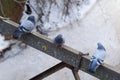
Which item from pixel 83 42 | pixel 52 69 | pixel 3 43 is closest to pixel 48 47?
pixel 52 69

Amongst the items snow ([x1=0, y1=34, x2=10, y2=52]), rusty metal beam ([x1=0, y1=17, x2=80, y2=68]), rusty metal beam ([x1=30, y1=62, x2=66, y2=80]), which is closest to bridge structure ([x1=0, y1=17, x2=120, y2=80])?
rusty metal beam ([x1=0, y1=17, x2=80, y2=68])

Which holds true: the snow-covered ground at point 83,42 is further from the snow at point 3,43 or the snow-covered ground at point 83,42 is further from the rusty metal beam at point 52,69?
the rusty metal beam at point 52,69

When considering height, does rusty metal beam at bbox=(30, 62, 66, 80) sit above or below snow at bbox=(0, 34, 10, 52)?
above

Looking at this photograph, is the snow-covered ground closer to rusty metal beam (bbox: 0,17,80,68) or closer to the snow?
the snow

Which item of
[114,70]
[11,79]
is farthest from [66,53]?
[11,79]

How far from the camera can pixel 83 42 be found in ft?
24.3

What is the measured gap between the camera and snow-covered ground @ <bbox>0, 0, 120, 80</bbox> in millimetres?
6707

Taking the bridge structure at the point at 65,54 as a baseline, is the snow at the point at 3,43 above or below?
below

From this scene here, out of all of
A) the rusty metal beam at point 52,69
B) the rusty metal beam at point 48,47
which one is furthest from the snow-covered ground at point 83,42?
the rusty metal beam at point 48,47

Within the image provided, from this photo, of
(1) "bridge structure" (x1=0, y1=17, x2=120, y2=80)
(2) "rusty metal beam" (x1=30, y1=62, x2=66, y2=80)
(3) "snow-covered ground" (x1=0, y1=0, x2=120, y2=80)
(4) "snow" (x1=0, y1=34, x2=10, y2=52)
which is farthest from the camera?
(4) "snow" (x1=0, y1=34, x2=10, y2=52)

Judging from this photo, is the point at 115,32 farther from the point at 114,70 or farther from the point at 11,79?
the point at 114,70

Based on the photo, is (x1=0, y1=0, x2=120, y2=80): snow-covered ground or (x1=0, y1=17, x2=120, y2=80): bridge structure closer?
(x1=0, y1=17, x2=120, y2=80): bridge structure

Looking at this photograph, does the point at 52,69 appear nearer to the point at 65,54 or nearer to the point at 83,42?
the point at 65,54

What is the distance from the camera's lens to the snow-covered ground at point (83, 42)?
6707 mm
